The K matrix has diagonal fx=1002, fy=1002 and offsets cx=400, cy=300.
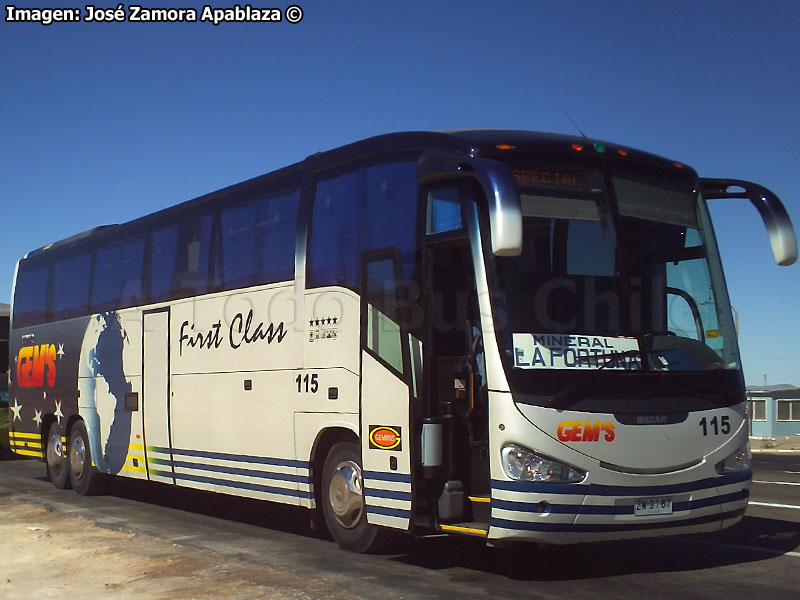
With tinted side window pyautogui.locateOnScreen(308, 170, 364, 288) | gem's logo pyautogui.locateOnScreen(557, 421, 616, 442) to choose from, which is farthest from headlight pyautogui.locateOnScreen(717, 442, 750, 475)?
tinted side window pyautogui.locateOnScreen(308, 170, 364, 288)

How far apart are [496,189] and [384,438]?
9.18 ft

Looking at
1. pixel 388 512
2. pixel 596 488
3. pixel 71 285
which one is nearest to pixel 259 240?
pixel 388 512

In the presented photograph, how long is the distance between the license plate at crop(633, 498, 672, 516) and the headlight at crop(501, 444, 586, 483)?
0.59m

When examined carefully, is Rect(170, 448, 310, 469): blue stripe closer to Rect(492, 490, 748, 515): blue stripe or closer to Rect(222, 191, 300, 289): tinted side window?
Rect(222, 191, 300, 289): tinted side window

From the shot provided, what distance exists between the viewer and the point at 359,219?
9992mm

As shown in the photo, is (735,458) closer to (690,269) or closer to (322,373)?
(690,269)

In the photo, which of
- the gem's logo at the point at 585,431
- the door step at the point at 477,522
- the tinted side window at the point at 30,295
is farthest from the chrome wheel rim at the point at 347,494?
the tinted side window at the point at 30,295

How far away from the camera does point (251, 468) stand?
11.9 m

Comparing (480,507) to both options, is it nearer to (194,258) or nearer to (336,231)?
(336,231)

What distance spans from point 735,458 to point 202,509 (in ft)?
27.5

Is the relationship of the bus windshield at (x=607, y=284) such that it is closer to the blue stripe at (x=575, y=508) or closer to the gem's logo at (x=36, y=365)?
the blue stripe at (x=575, y=508)

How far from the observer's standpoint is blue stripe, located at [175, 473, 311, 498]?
10945mm

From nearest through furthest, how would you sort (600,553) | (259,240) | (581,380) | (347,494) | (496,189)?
(496,189), (581,380), (600,553), (347,494), (259,240)

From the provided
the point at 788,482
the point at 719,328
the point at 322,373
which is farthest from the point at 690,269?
the point at 788,482
